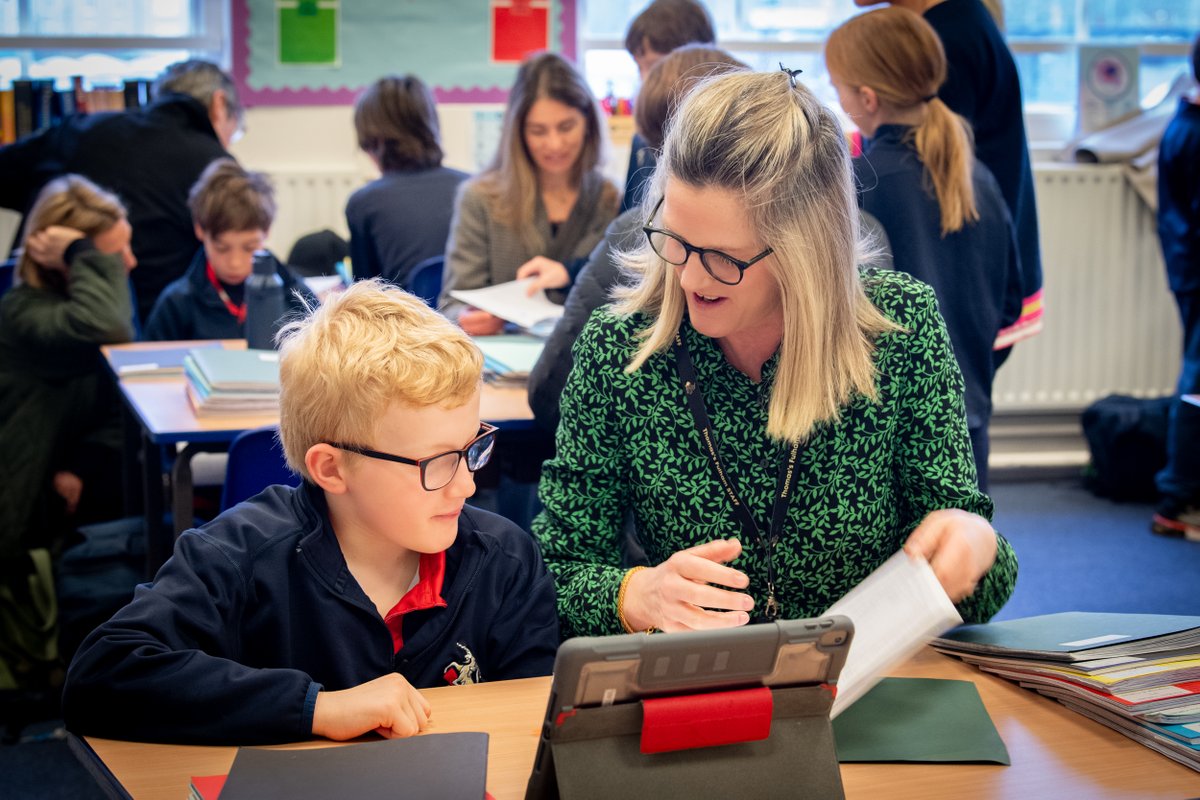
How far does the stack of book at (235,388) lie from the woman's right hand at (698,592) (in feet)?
4.61

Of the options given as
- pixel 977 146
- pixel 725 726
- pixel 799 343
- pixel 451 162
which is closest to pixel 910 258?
pixel 977 146

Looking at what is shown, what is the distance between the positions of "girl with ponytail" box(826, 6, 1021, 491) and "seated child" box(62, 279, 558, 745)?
1301 mm

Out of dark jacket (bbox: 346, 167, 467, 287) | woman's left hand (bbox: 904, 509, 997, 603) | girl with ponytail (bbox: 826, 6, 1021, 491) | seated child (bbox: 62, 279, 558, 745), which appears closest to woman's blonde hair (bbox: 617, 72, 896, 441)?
woman's left hand (bbox: 904, 509, 997, 603)

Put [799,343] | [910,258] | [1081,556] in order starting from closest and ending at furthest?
1. [799,343]
2. [910,258]
3. [1081,556]

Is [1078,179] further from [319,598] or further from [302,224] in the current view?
[319,598]

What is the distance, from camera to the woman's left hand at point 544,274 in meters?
3.13

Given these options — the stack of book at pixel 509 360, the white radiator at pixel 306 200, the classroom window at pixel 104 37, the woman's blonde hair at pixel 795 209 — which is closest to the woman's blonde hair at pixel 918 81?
the stack of book at pixel 509 360

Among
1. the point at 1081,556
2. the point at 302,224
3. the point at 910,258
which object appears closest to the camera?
the point at 910,258

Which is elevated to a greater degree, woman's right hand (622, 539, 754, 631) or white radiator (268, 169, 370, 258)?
white radiator (268, 169, 370, 258)

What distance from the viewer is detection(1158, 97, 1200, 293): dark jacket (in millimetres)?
4184

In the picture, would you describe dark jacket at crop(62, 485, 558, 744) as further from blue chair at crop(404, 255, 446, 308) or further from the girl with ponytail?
blue chair at crop(404, 255, 446, 308)

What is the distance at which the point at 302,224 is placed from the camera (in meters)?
4.85

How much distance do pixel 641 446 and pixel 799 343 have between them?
9.5 inches

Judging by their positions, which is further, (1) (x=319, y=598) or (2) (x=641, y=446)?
(2) (x=641, y=446)
